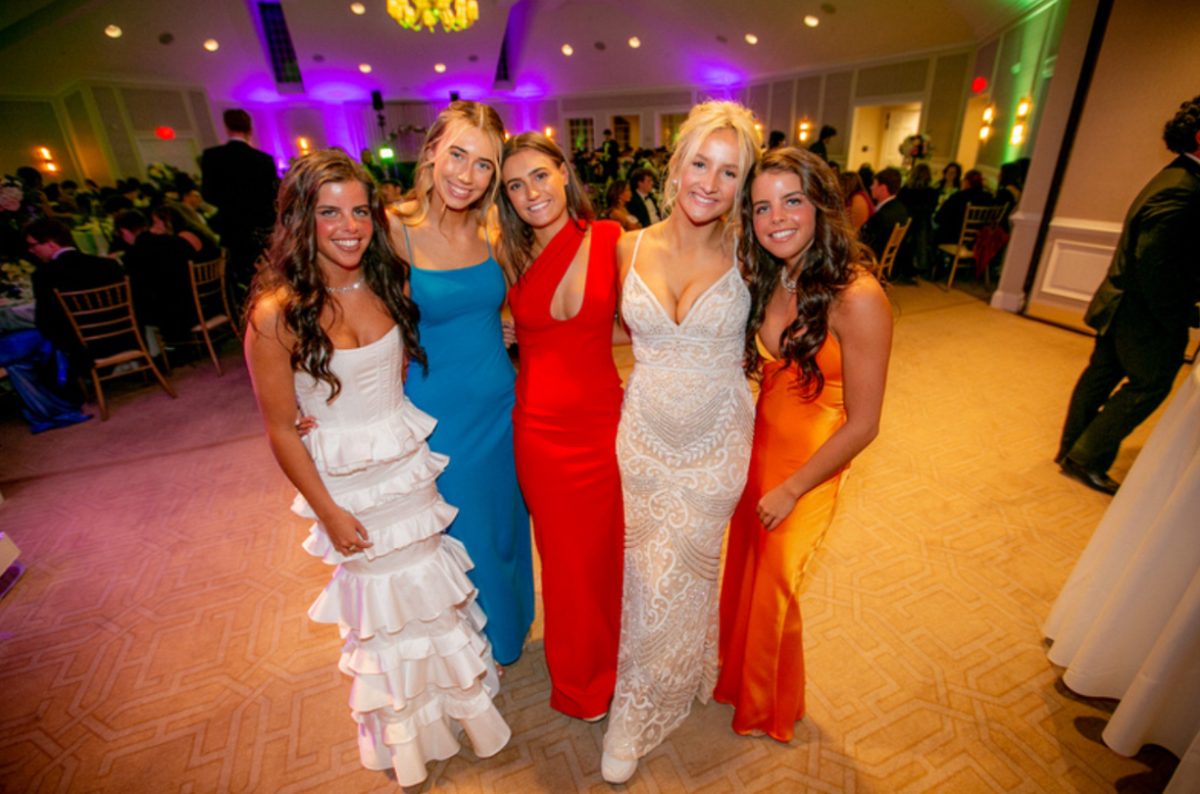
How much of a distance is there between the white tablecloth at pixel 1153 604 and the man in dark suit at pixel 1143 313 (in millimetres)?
1385

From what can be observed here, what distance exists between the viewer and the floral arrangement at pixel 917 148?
10.6 metres

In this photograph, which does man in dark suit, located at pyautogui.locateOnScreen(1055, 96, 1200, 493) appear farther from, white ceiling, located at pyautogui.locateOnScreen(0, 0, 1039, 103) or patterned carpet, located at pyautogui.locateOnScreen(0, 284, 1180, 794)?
white ceiling, located at pyautogui.locateOnScreen(0, 0, 1039, 103)

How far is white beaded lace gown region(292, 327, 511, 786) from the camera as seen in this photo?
1.49m

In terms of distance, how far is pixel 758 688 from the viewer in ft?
5.84

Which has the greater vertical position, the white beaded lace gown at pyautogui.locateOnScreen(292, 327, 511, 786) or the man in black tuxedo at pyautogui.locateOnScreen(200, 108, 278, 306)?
the man in black tuxedo at pyautogui.locateOnScreen(200, 108, 278, 306)

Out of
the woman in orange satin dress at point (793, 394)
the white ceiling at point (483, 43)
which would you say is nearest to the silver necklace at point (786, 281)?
the woman in orange satin dress at point (793, 394)

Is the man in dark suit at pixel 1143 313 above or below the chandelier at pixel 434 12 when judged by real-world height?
below

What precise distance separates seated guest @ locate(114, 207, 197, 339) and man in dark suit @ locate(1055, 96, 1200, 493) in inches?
277

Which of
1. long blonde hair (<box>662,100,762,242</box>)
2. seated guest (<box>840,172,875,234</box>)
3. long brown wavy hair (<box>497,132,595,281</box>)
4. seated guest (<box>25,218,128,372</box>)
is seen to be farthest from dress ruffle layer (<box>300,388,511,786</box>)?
seated guest (<box>840,172,875,234</box>)

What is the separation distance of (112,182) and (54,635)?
54.0 ft

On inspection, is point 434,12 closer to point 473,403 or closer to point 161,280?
point 161,280

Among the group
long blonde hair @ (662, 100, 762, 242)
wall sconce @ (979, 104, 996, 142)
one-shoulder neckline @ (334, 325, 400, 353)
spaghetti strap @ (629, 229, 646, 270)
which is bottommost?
one-shoulder neckline @ (334, 325, 400, 353)

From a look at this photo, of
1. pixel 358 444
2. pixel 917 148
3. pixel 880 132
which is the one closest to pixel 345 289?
pixel 358 444

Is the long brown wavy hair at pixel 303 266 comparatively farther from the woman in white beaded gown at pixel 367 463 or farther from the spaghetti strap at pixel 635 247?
the spaghetti strap at pixel 635 247
